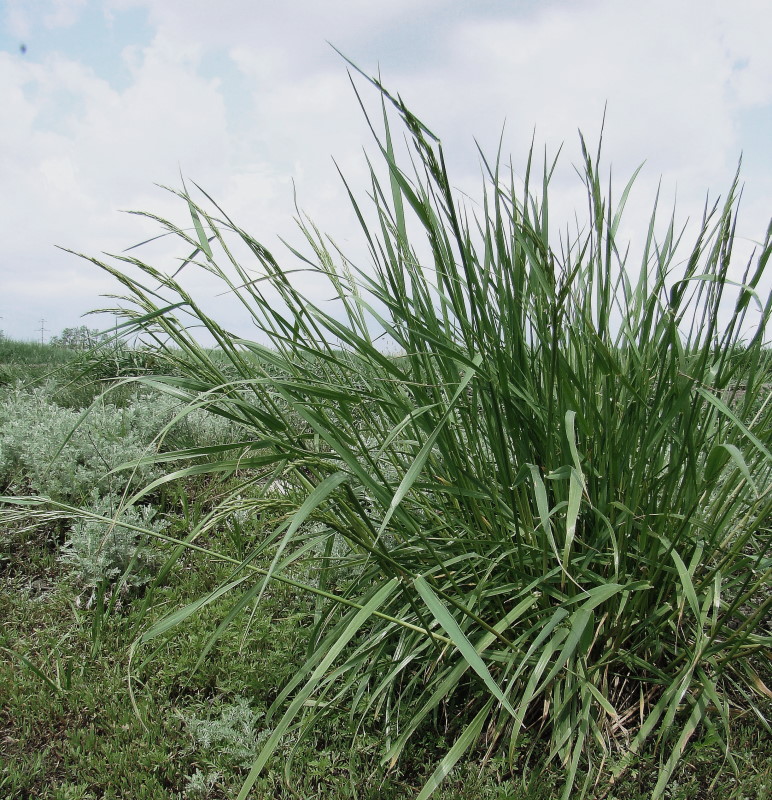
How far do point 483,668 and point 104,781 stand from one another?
4.48 feet

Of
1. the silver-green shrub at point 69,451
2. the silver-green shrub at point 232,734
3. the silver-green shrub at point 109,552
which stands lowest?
the silver-green shrub at point 232,734

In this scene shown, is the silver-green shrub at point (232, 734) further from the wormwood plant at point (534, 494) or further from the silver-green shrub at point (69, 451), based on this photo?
the silver-green shrub at point (69, 451)

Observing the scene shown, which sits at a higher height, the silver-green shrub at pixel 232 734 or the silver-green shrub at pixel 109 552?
the silver-green shrub at pixel 109 552

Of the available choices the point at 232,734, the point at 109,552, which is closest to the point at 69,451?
the point at 109,552

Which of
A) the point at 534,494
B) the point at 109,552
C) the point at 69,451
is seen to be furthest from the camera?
the point at 69,451

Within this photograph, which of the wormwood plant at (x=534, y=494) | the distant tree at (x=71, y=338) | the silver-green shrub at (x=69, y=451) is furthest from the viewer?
the distant tree at (x=71, y=338)

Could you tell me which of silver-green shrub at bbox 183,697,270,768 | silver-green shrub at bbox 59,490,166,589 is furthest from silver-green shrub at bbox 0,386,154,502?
silver-green shrub at bbox 183,697,270,768

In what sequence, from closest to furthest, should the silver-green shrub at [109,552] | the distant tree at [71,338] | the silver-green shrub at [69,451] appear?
the silver-green shrub at [109,552] < the silver-green shrub at [69,451] < the distant tree at [71,338]

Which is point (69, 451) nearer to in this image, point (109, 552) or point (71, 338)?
point (109, 552)

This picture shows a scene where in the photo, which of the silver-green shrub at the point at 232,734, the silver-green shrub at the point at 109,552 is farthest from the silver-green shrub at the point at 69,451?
the silver-green shrub at the point at 232,734

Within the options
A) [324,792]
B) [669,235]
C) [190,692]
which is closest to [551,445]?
[669,235]

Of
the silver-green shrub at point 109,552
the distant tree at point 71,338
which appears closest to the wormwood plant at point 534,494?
the silver-green shrub at point 109,552

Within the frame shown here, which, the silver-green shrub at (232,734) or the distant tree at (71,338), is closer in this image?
the silver-green shrub at (232,734)

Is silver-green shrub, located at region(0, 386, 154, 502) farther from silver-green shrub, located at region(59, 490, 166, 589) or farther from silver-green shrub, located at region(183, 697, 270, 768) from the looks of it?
silver-green shrub, located at region(183, 697, 270, 768)
